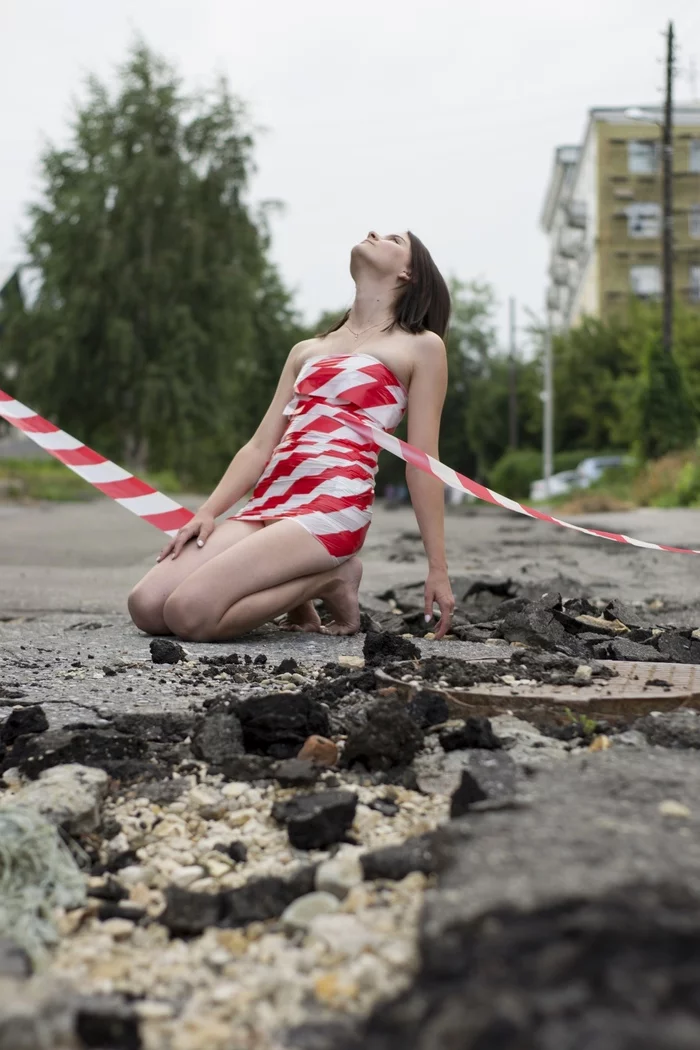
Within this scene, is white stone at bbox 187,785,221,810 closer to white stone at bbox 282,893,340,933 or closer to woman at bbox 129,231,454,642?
white stone at bbox 282,893,340,933

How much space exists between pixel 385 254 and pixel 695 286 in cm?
5493

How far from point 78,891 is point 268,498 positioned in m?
2.78

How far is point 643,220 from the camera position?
2219 inches

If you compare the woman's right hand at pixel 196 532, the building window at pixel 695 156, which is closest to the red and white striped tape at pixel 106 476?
the woman's right hand at pixel 196 532

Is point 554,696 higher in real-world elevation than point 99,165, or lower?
lower

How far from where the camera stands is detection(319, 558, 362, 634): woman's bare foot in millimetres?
4461

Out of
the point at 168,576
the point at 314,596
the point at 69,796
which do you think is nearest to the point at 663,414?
the point at 314,596

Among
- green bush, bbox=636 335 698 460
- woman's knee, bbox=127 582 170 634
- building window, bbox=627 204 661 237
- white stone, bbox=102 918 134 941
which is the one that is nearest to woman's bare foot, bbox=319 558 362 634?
woman's knee, bbox=127 582 170 634

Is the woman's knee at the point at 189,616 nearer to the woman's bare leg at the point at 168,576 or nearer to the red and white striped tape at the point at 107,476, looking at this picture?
the woman's bare leg at the point at 168,576

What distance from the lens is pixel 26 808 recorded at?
6.80 feet

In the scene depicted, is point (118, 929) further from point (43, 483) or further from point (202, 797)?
point (43, 483)

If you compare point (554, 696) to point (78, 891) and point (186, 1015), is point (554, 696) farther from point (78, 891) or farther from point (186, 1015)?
point (186, 1015)

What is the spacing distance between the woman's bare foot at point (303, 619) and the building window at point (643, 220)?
55.1m

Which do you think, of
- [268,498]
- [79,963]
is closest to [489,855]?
[79,963]
